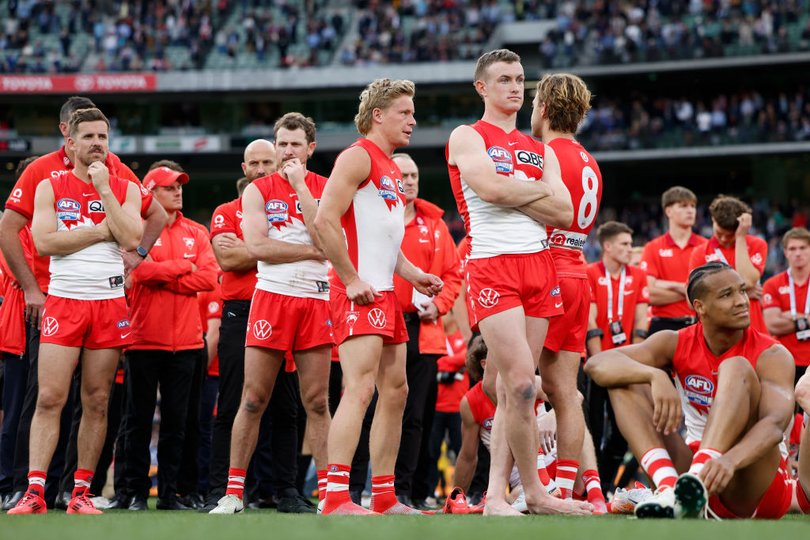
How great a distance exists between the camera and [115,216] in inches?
291

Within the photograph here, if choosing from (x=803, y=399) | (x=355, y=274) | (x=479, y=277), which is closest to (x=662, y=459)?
(x=803, y=399)

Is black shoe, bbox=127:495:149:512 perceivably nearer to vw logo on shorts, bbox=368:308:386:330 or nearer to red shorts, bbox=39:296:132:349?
red shorts, bbox=39:296:132:349

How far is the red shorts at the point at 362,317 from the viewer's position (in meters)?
6.49

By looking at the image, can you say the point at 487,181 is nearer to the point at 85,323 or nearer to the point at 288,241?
the point at 288,241

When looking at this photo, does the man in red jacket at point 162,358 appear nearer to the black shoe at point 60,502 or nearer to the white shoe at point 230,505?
the black shoe at point 60,502

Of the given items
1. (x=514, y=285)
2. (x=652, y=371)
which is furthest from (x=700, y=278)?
(x=514, y=285)

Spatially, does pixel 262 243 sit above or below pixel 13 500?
above

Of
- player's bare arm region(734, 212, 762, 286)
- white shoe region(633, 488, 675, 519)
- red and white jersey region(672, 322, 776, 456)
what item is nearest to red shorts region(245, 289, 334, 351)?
red and white jersey region(672, 322, 776, 456)

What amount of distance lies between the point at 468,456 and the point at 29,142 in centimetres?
4204

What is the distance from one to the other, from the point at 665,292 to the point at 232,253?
15.7ft

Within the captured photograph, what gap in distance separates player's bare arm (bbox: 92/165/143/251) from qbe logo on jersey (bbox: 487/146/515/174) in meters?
2.57

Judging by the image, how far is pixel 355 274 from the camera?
6492mm

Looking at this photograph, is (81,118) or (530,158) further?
(81,118)

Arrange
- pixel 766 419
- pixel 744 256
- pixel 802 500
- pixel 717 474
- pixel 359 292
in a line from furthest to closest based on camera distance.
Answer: pixel 744 256
pixel 802 500
pixel 359 292
pixel 766 419
pixel 717 474
